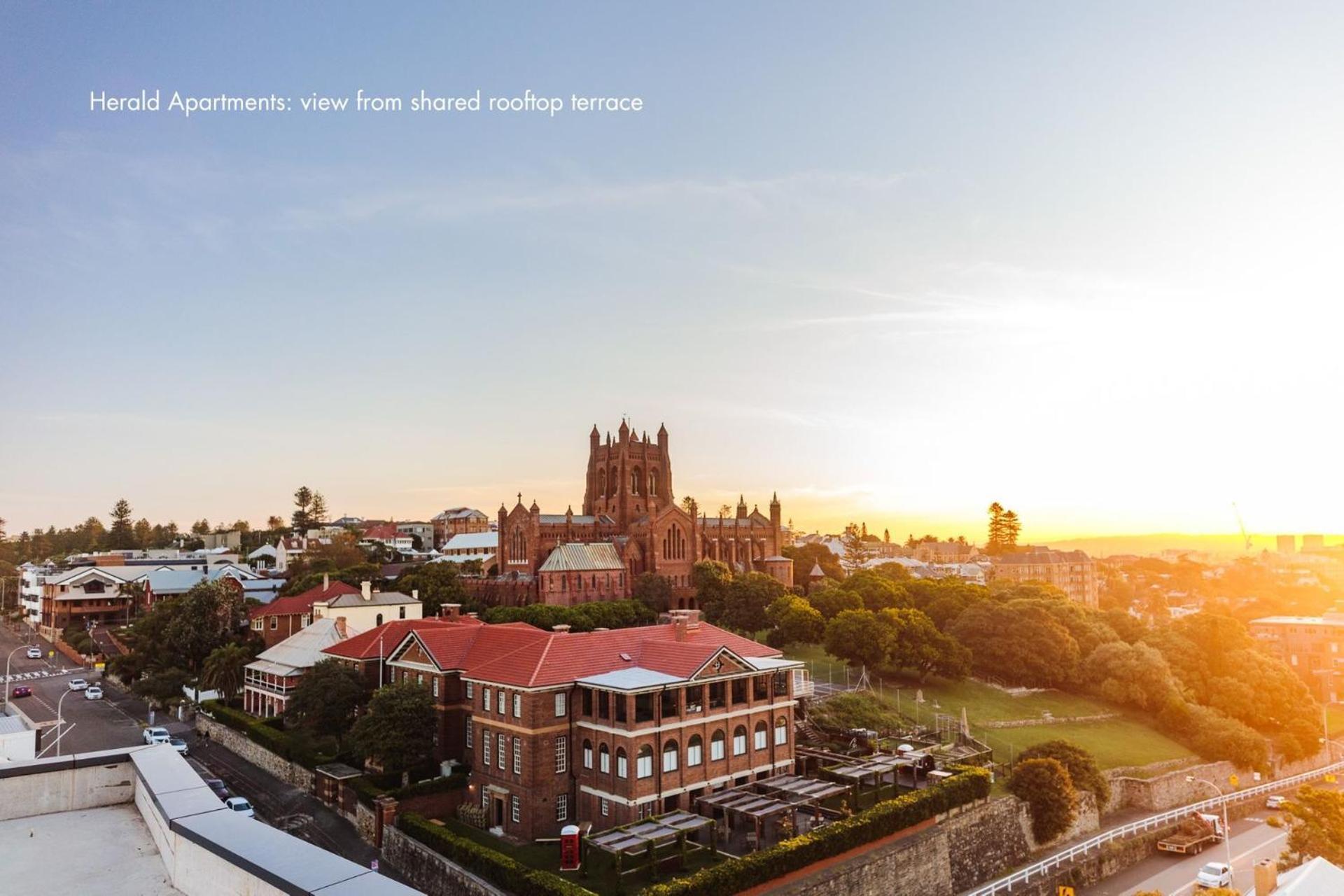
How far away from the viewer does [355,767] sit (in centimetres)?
4828

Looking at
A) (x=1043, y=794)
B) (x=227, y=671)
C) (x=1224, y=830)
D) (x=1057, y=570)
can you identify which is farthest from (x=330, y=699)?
(x=1057, y=570)

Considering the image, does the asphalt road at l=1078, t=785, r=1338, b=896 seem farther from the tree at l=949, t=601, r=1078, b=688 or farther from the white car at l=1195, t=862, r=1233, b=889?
the tree at l=949, t=601, r=1078, b=688

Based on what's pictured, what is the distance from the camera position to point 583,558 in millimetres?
99000

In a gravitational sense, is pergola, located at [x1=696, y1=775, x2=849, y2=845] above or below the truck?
above

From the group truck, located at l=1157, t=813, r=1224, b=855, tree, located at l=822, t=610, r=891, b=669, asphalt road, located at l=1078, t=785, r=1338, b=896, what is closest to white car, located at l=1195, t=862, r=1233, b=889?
asphalt road, located at l=1078, t=785, r=1338, b=896

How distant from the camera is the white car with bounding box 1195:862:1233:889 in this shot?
150 feet

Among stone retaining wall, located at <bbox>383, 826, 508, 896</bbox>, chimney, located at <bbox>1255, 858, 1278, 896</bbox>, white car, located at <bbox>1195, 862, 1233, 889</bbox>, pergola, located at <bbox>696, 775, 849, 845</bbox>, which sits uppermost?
pergola, located at <bbox>696, 775, 849, 845</bbox>

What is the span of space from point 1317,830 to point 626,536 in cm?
7591

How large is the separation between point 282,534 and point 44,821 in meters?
176

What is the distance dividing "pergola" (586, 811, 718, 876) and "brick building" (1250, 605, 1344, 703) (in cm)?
10207

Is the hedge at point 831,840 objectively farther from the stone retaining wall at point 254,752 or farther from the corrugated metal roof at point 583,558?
the corrugated metal roof at point 583,558

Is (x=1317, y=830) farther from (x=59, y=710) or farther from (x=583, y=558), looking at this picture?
(x=59, y=710)

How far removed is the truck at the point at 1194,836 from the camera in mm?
53281

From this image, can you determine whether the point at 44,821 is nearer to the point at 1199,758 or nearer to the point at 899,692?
the point at 899,692
